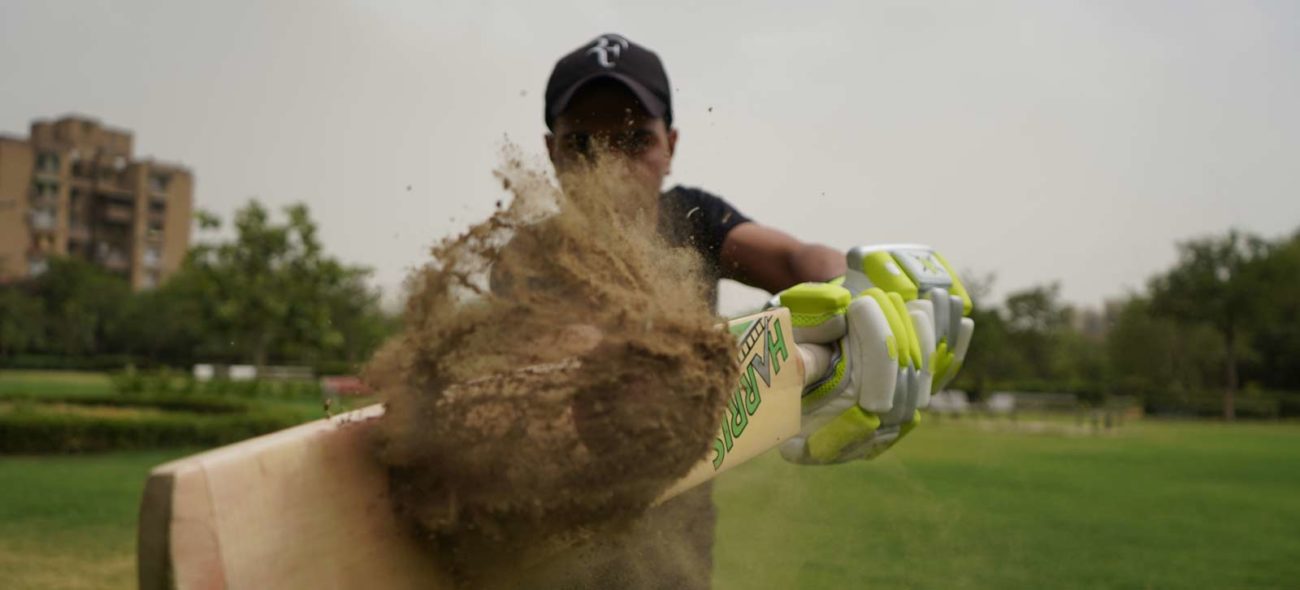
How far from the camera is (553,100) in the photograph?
2.65 m

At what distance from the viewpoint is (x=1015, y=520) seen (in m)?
9.45

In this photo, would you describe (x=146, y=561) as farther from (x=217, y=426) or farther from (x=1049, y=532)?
(x=217, y=426)

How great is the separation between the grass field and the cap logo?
1080mm

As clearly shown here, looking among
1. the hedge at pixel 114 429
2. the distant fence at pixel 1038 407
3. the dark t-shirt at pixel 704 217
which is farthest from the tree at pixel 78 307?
the dark t-shirt at pixel 704 217

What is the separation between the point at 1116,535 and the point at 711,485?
7.75 metres

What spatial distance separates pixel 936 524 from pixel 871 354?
254cm

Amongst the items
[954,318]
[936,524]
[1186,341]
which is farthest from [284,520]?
[1186,341]

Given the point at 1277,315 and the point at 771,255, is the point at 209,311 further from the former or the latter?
the point at 1277,315

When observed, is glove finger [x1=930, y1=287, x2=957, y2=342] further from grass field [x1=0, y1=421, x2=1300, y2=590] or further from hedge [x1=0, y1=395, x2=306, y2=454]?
hedge [x1=0, y1=395, x2=306, y2=454]

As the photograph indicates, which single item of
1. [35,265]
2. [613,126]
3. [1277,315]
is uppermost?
[35,265]

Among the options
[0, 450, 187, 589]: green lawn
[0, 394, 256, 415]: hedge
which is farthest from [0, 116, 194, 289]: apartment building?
[0, 450, 187, 589]: green lawn

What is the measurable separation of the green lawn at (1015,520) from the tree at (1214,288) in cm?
3400

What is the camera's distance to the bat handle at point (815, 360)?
2.23 m

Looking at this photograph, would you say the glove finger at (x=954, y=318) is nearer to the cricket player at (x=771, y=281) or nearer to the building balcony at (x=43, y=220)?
the cricket player at (x=771, y=281)
